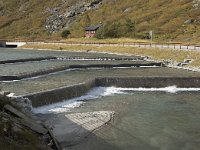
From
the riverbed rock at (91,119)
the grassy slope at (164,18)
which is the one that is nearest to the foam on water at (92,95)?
the riverbed rock at (91,119)

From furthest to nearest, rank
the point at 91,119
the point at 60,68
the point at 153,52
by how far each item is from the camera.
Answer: the point at 153,52 < the point at 60,68 < the point at 91,119

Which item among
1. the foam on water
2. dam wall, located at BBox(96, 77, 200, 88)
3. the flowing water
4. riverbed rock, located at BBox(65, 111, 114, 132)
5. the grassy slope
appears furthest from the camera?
the grassy slope

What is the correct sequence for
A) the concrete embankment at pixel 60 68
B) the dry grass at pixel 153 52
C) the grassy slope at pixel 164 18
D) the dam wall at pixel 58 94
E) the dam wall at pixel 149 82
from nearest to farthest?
the dam wall at pixel 58 94 → the dam wall at pixel 149 82 → the concrete embankment at pixel 60 68 → the dry grass at pixel 153 52 → the grassy slope at pixel 164 18

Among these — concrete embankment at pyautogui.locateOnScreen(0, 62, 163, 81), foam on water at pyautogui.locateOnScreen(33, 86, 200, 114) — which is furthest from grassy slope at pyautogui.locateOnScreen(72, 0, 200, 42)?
foam on water at pyautogui.locateOnScreen(33, 86, 200, 114)

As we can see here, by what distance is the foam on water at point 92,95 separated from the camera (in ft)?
121

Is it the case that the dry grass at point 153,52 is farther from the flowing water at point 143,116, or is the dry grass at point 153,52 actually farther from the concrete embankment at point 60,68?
the flowing water at point 143,116

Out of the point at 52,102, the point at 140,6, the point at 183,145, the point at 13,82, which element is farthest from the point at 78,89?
the point at 140,6

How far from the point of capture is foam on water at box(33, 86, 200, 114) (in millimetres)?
36781

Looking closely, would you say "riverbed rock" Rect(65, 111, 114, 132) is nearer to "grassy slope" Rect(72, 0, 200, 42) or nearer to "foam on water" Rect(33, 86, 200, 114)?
"foam on water" Rect(33, 86, 200, 114)

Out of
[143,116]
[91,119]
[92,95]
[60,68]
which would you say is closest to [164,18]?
[60,68]

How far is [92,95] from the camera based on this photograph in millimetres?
45281

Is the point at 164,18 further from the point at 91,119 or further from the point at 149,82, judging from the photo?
the point at 91,119

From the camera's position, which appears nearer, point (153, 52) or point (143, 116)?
point (143, 116)

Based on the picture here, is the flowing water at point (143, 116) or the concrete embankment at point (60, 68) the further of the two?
the concrete embankment at point (60, 68)
